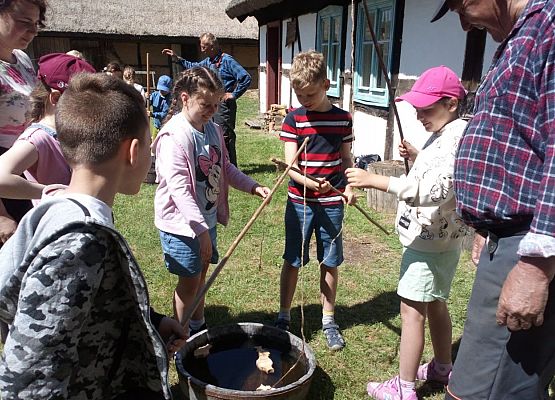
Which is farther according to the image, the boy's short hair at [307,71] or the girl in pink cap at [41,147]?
the boy's short hair at [307,71]

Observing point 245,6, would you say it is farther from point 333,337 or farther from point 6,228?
point 6,228

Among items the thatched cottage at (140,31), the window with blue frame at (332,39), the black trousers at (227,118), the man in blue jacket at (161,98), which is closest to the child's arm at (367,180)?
the black trousers at (227,118)

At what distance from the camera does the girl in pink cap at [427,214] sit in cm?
205

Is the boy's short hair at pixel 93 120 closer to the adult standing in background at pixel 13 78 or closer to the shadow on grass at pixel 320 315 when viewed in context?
the adult standing in background at pixel 13 78

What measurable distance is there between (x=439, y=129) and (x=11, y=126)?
198 centimetres

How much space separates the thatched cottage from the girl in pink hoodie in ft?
53.4

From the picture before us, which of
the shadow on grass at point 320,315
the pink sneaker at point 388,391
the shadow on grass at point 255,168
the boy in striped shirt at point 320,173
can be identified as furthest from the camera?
the shadow on grass at point 255,168

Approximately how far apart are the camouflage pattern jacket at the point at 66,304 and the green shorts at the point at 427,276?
1.31 meters

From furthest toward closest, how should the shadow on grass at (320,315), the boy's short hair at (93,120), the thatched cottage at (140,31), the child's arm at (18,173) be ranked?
the thatched cottage at (140,31) < the shadow on grass at (320,315) < the child's arm at (18,173) < the boy's short hair at (93,120)

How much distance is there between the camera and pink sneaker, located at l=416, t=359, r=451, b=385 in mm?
2549

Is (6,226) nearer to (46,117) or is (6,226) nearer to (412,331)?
(46,117)

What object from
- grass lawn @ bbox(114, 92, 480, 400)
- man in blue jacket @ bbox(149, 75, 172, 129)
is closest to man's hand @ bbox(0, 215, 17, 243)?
grass lawn @ bbox(114, 92, 480, 400)

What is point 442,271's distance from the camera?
2238 mm

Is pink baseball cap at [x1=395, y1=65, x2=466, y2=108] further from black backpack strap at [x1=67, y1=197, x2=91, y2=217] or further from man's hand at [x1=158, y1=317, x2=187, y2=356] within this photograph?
black backpack strap at [x1=67, y1=197, x2=91, y2=217]
